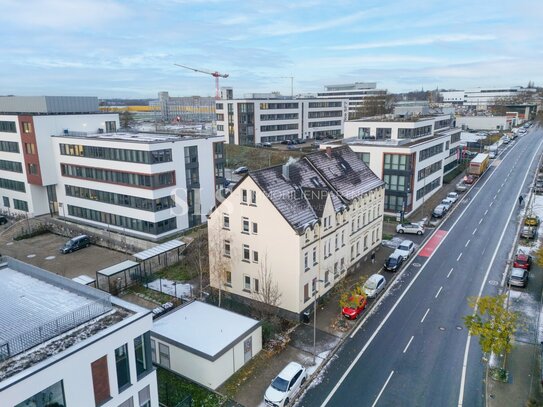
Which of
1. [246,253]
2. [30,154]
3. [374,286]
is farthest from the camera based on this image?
[30,154]

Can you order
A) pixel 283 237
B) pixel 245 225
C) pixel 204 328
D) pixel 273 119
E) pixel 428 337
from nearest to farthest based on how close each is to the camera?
1. pixel 204 328
2. pixel 428 337
3. pixel 283 237
4. pixel 245 225
5. pixel 273 119

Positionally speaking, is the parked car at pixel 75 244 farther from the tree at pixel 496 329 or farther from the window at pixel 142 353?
the tree at pixel 496 329

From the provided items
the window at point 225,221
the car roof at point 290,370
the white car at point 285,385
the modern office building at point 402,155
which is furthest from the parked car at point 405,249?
the white car at point 285,385

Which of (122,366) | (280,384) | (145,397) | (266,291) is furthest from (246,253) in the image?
(122,366)

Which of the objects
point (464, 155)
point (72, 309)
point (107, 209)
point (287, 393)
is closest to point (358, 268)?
point (287, 393)

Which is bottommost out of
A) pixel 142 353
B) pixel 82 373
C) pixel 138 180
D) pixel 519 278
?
pixel 519 278

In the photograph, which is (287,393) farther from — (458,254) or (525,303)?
(458,254)

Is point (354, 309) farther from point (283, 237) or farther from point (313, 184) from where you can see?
point (313, 184)
